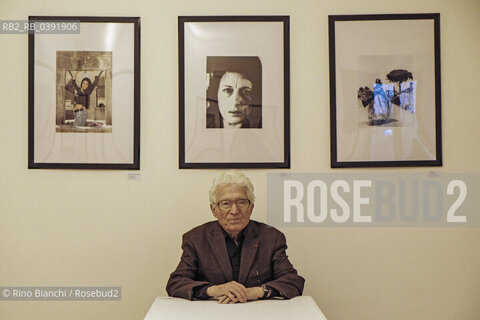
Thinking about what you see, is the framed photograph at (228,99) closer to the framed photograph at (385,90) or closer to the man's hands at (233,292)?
the framed photograph at (385,90)

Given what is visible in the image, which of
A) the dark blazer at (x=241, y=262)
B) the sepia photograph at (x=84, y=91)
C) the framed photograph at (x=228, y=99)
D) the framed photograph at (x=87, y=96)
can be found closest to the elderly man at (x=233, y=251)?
the dark blazer at (x=241, y=262)

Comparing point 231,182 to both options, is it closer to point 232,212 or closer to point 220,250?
point 232,212

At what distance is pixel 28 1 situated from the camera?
3.24 m

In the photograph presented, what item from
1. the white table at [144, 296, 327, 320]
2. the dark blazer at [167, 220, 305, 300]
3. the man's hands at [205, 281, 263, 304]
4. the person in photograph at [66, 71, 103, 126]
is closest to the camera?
the white table at [144, 296, 327, 320]

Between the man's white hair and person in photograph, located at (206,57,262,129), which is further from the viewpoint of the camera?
person in photograph, located at (206,57,262,129)

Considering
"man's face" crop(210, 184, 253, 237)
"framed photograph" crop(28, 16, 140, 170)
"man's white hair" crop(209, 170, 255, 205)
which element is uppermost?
"framed photograph" crop(28, 16, 140, 170)

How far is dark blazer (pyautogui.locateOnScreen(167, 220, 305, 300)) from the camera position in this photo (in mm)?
2768

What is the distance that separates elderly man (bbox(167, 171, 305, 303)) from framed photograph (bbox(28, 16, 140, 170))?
0.67m

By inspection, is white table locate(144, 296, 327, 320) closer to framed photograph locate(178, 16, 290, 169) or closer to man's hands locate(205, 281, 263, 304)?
man's hands locate(205, 281, 263, 304)

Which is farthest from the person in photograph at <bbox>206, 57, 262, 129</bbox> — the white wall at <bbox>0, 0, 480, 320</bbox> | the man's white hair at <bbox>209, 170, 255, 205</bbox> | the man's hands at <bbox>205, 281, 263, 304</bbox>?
the man's hands at <bbox>205, 281, 263, 304</bbox>

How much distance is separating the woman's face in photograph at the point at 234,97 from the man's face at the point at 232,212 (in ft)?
1.67

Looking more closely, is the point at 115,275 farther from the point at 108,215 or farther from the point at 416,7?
the point at 416,7

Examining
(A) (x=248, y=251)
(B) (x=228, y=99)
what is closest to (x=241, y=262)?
(A) (x=248, y=251)

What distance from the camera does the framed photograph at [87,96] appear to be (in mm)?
3191
